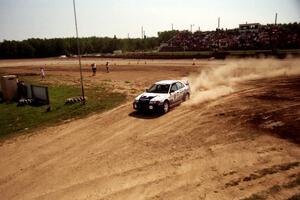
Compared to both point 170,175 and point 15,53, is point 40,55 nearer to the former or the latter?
point 15,53

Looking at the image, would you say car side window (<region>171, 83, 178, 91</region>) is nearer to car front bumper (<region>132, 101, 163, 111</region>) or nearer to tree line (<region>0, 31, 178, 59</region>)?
car front bumper (<region>132, 101, 163, 111</region>)

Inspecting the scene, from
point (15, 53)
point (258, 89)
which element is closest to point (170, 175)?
point (258, 89)

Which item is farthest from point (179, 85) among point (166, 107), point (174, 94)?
point (166, 107)

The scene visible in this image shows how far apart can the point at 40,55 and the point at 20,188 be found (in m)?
101

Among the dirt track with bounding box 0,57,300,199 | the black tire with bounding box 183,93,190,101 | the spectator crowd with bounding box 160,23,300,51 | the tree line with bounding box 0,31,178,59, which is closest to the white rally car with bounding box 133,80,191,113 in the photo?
the black tire with bounding box 183,93,190,101

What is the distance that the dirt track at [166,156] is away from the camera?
8.08 m

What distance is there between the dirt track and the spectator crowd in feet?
155

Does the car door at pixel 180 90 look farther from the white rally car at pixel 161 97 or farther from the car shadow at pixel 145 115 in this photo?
the car shadow at pixel 145 115

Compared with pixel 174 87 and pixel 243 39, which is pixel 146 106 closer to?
pixel 174 87

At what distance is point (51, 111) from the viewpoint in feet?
61.1

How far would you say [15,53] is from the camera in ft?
320

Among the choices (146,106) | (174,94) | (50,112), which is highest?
(174,94)

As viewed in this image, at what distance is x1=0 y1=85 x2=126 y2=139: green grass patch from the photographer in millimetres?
16109

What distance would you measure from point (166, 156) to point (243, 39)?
62.3 meters
